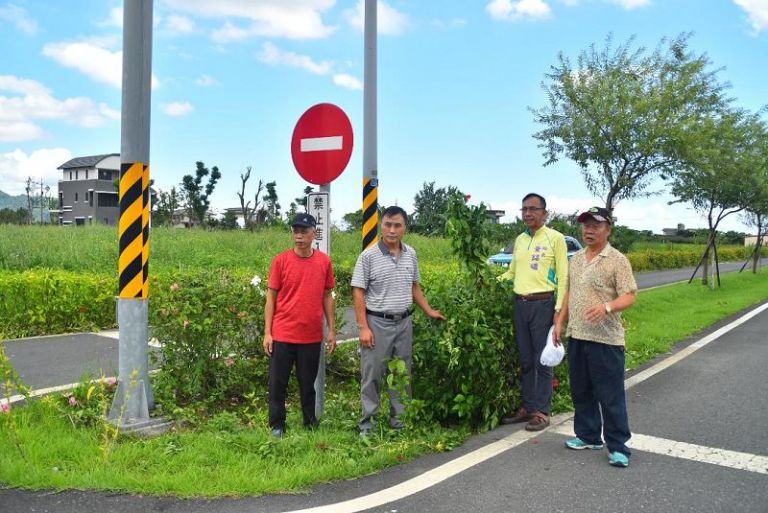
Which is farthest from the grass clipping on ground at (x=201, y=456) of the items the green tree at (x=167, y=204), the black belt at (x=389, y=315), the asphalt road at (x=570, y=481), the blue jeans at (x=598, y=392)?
the green tree at (x=167, y=204)

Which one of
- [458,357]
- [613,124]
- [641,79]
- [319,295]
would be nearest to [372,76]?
[319,295]

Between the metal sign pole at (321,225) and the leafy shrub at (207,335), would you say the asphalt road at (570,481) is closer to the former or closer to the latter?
the metal sign pole at (321,225)

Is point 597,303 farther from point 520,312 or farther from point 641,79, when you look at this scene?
point 641,79

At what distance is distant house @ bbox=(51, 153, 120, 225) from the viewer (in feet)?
220

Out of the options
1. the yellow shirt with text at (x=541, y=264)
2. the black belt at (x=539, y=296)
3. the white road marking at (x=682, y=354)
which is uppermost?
the yellow shirt with text at (x=541, y=264)

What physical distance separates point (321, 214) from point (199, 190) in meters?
43.8

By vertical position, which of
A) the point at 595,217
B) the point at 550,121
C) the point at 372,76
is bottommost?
the point at 595,217

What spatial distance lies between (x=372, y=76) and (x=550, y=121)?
26.2 ft

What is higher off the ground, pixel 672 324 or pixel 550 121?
pixel 550 121

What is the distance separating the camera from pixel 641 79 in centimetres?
1309

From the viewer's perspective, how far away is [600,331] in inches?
185

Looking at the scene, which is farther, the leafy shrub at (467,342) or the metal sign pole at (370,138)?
the metal sign pole at (370,138)

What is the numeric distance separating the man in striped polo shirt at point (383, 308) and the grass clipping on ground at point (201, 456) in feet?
0.94

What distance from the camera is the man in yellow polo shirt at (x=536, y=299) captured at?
5.38 meters
